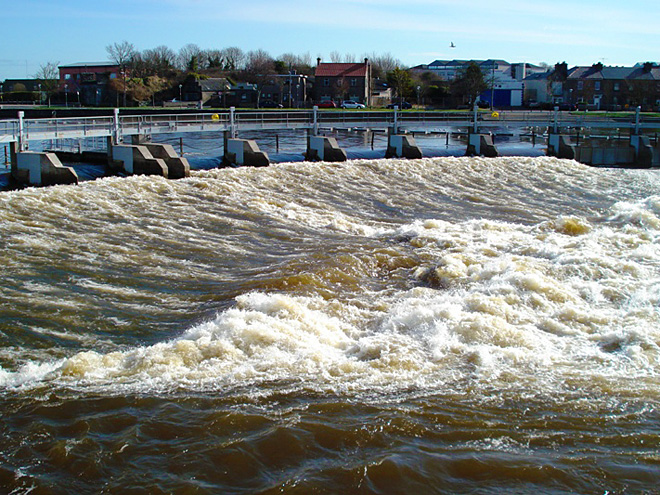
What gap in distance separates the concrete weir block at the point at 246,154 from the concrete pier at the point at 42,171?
814 cm

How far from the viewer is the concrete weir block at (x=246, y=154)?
27203 millimetres

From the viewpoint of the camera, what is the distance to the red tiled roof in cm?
9006

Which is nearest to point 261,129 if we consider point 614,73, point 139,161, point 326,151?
point 326,151

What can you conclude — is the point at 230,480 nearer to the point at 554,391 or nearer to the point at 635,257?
the point at 554,391

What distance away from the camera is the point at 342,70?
9069cm

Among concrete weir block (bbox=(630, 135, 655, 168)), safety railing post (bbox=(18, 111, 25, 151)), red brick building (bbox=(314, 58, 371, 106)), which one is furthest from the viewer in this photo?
red brick building (bbox=(314, 58, 371, 106))

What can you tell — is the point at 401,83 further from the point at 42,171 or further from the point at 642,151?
the point at 42,171

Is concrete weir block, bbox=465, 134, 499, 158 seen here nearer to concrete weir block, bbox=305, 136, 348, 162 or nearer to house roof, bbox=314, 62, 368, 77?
concrete weir block, bbox=305, 136, 348, 162

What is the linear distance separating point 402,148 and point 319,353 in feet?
81.1

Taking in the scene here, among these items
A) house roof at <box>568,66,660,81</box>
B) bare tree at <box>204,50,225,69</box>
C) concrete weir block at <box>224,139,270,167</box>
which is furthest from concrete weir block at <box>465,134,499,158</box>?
bare tree at <box>204,50,225,69</box>

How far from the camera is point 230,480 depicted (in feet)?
21.3

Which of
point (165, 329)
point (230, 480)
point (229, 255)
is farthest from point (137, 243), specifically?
point (230, 480)

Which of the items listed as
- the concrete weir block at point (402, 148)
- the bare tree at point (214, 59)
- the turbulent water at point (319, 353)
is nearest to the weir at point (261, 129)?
the concrete weir block at point (402, 148)

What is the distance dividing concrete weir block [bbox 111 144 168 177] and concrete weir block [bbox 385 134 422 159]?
1343 centimetres
